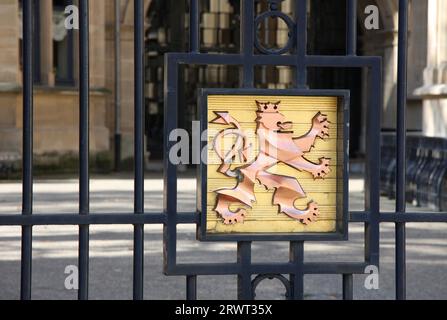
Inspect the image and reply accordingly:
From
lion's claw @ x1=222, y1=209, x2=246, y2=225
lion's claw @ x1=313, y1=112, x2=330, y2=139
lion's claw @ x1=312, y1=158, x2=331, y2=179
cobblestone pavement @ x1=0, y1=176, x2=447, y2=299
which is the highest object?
lion's claw @ x1=313, y1=112, x2=330, y2=139

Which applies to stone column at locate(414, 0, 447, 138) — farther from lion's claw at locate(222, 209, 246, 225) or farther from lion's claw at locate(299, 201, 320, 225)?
lion's claw at locate(222, 209, 246, 225)

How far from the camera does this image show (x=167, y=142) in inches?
119

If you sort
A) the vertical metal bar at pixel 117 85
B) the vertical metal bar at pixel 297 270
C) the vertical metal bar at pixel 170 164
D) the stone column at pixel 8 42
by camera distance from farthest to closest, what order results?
1. the vertical metal bar at pixel 117 85
2. the stone column at pixel 8 42
3. the vertical metal bar at pixel 297 270
4. the vertical metal bar at pixel 170 164

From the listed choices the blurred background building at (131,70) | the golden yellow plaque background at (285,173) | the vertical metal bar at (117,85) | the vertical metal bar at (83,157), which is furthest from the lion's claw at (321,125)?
the vertical metal bar at (117,85)

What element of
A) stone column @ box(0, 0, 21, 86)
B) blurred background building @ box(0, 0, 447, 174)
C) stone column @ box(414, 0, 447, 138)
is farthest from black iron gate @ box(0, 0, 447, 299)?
stone column @ box(0, 0, 21, 86)

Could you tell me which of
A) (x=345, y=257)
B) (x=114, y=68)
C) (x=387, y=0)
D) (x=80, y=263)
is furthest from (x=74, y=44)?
(x=80, y=263)

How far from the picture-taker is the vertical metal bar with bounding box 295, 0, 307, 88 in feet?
10.1

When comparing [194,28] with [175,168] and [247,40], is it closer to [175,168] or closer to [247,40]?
[247,40]

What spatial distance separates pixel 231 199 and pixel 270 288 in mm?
2858

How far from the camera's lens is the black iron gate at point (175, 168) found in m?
3.05

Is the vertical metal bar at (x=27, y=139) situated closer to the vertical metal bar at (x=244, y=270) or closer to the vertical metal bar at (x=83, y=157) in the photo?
the vertical metal bar at (x=83, y=157)

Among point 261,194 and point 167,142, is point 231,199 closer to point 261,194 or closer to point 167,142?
point 261,194

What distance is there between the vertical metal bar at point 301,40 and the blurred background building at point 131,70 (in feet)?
32.7

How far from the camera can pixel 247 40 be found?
306 centimetres
